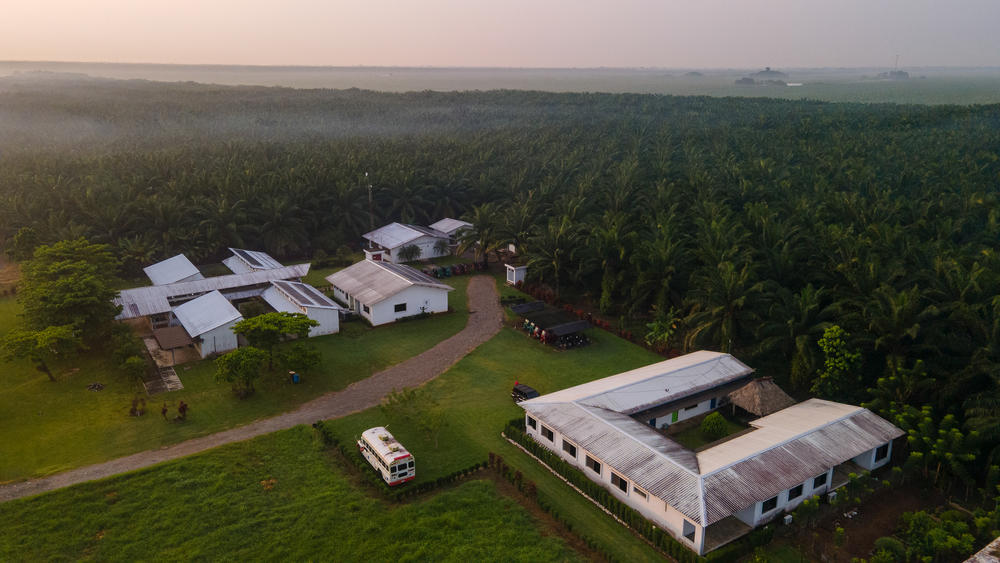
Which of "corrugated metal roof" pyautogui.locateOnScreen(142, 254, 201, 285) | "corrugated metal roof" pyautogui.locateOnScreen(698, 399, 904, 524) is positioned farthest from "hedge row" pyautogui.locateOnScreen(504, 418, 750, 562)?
"corrugated metal roof" pyautogui.locateOnScreen(142, 254, 201, 285)

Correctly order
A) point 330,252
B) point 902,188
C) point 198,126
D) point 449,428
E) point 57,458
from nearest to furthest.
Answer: point 57,458 < point 449,428 < point 902,188 < point 330,252 < point 198,126

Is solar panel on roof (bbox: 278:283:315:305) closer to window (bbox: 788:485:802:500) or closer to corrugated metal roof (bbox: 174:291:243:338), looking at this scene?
corrugated metal roof (bbox: 174:291:243:338)

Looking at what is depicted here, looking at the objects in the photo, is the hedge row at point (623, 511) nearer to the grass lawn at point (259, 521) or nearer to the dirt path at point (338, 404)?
the grass lawn at point (259, 521)

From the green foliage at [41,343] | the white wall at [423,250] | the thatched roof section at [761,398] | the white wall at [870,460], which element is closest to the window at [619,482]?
the thatched roof section at [761,398]

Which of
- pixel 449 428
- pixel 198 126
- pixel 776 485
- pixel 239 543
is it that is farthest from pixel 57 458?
pixel 198 126

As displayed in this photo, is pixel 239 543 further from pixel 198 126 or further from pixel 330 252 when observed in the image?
pixel 198 126
